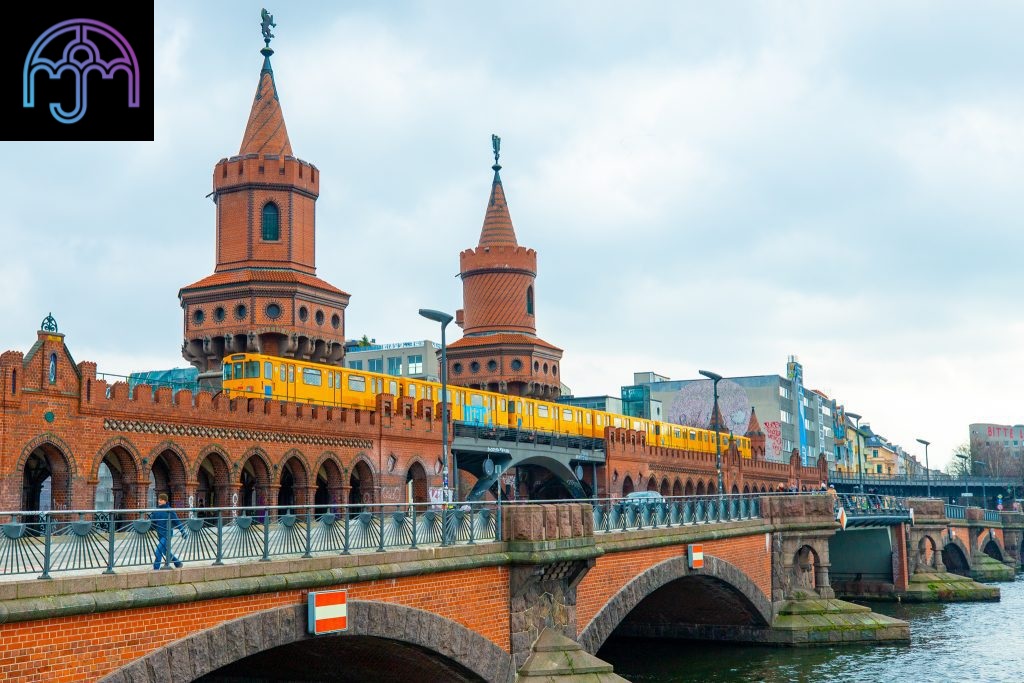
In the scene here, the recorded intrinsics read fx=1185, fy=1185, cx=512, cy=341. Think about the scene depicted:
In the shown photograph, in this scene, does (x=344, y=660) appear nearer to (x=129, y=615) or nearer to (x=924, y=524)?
(x=129, y=615)

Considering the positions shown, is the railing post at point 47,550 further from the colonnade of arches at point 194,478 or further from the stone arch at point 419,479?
the stone arch at point 419,479

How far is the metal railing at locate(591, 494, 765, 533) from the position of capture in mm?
32344

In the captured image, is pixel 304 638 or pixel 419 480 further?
pixel 419 480

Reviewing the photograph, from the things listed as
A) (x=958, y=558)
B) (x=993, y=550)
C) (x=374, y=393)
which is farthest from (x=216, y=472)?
(x=993, y=550)

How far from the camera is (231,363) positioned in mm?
48844

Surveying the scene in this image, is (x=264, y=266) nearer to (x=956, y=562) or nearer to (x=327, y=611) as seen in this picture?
(x=327, y=611)

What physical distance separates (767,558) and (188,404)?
884 inches

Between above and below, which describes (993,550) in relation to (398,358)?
below

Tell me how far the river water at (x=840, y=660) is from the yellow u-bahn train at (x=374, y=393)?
16.1 metres

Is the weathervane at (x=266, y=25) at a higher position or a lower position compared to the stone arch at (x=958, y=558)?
higher

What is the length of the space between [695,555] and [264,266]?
28513mm

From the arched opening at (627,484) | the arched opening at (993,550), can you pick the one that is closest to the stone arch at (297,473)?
the arched opening at (627,484)

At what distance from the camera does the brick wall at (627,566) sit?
96.7 ft

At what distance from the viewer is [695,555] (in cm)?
3678
